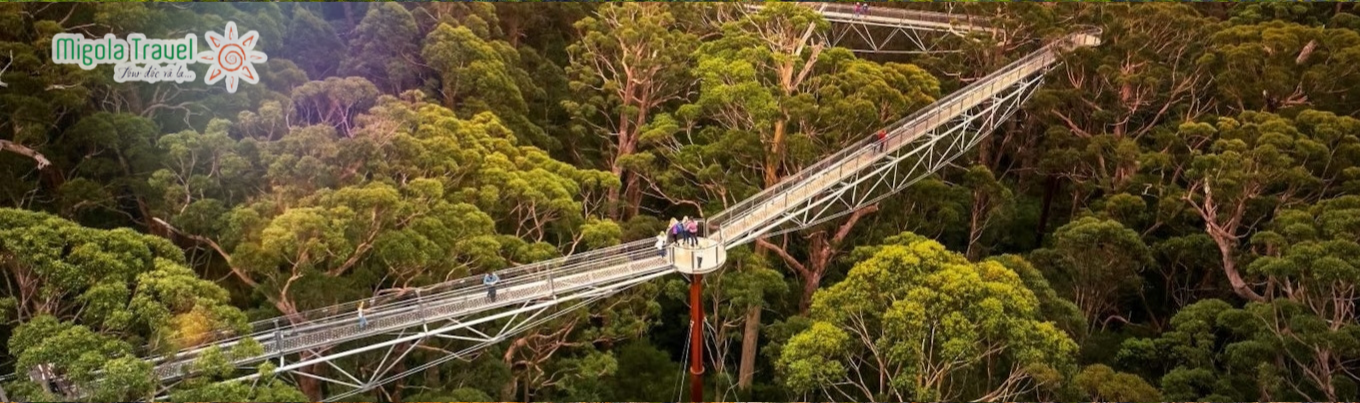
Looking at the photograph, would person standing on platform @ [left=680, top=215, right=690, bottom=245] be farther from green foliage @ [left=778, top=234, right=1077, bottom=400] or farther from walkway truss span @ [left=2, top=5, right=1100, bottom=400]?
green foliage @ [left=778, top=234, right=1077, bottom=400]

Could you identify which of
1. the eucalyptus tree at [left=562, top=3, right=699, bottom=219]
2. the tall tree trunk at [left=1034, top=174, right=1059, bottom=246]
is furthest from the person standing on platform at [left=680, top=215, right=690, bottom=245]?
the tall tree trunk at [left=1034, top=174, right=1059, bottom=246]

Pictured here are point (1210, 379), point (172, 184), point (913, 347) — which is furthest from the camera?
point (1210, 379)

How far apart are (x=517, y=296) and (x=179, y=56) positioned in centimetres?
737

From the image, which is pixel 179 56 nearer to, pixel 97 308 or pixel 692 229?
pixel 97 308

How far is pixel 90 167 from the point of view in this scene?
1570 cm

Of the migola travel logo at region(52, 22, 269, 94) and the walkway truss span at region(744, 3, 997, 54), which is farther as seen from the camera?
the walkway truss span at region(744, 3, 997, 54)

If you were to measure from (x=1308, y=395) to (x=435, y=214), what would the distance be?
47.8 feet

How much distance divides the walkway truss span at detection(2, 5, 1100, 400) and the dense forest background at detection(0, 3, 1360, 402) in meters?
0.38

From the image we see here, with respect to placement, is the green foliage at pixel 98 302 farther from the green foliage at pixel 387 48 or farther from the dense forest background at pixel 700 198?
the green foliage at pixel 387 48

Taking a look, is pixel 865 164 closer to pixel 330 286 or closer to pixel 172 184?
pixel 330 286

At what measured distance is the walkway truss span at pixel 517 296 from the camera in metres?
13.1

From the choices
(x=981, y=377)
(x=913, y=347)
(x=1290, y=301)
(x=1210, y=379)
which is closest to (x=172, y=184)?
(x=913, y=347)

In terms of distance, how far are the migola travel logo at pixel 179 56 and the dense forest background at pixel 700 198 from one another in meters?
0.26

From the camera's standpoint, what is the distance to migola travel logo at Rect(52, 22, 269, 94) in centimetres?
1596
